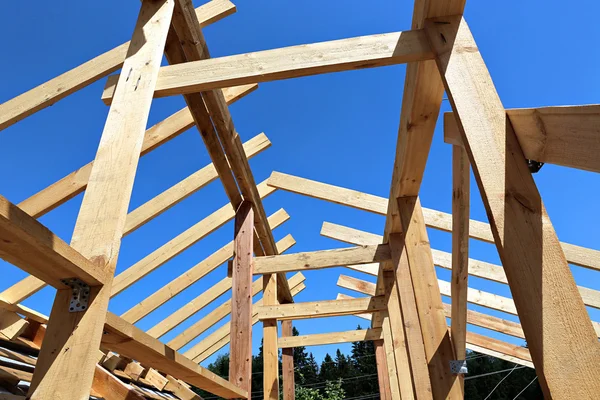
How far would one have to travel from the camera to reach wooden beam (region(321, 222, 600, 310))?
529cm

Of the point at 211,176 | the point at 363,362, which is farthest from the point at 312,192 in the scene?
the point at 363,362

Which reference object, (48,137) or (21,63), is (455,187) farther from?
(48,137)

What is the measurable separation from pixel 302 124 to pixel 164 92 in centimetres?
514

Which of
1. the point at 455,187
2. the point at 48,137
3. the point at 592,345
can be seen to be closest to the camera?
the point at 592,345

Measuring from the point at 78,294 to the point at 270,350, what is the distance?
3.86 m

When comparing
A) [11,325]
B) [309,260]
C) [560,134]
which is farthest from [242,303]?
[560,134]

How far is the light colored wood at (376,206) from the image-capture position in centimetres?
434

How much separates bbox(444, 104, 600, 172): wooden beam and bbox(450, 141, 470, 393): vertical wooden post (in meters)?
0.80

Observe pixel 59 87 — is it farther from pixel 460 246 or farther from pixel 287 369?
pixel 287 369

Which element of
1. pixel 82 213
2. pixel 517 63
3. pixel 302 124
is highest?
pixel 517 63

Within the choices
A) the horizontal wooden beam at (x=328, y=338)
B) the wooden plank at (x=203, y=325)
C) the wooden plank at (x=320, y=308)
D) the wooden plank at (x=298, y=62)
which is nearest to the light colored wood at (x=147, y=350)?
the wooden plank at (x=298, y=62)

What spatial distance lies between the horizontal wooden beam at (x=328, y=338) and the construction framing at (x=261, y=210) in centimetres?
228

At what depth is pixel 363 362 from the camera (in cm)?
1408

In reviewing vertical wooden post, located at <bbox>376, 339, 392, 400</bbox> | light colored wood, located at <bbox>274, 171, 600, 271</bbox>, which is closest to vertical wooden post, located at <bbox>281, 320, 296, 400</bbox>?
vertical wooden post, located at <bbox>376, 339, 392, 400</bbox>
